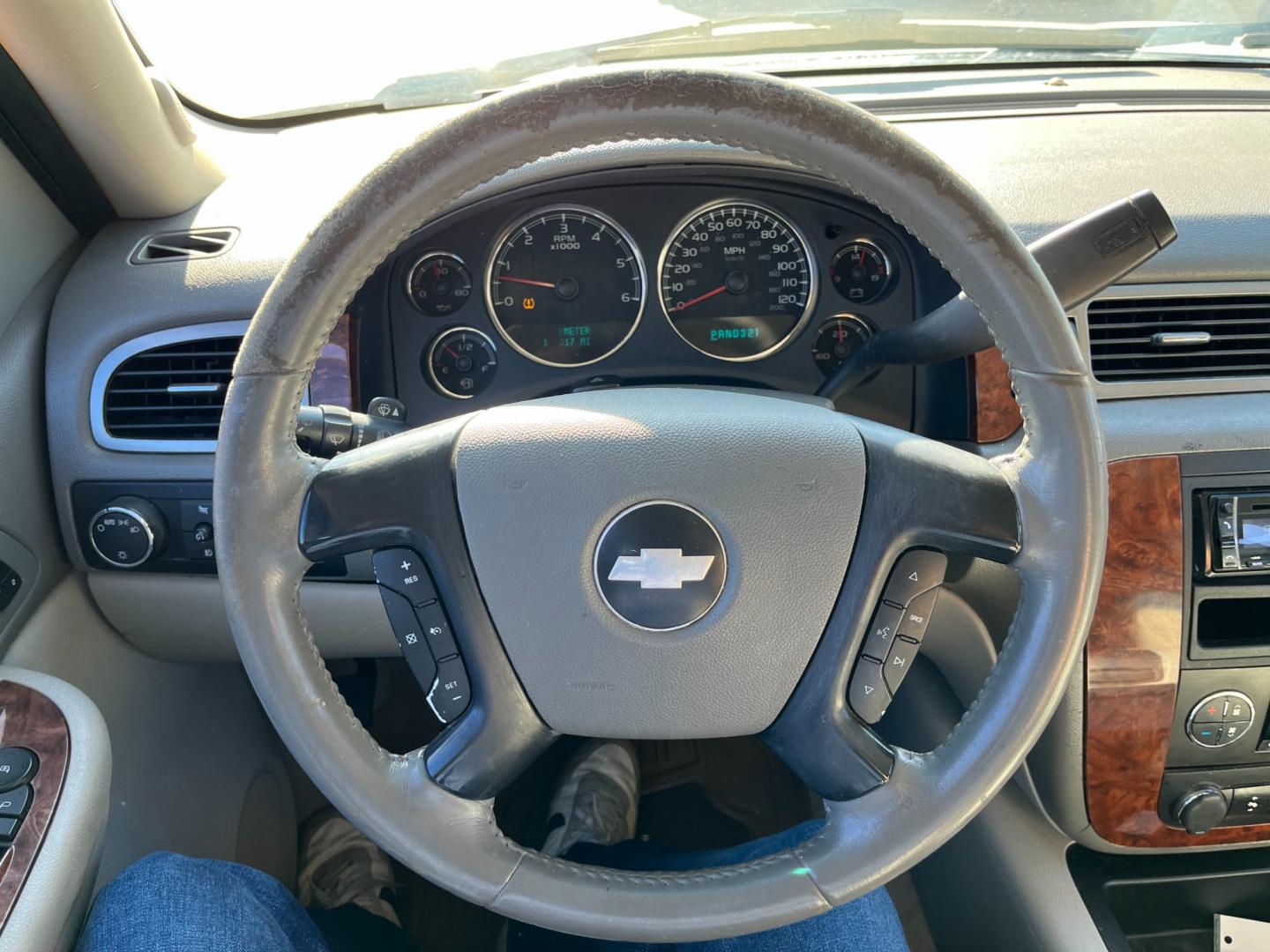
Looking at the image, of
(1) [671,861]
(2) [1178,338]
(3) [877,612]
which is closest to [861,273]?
(2) [1178,338]

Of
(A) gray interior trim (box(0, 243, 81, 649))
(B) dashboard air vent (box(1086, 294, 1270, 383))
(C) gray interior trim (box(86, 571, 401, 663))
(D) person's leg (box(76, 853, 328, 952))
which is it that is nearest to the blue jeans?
(D) person's leg (box(76, 853, 328, 952))

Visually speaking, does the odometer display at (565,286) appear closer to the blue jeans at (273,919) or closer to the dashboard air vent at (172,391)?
the dashboard air vent at (172,391)

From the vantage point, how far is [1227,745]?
137 centimetres

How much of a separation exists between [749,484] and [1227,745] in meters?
0.95

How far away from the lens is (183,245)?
1.45m

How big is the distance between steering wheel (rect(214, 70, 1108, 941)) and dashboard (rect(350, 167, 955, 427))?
54 cm

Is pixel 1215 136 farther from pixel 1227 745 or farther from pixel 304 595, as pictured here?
pixel 304 595

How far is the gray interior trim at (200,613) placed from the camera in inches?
58.2

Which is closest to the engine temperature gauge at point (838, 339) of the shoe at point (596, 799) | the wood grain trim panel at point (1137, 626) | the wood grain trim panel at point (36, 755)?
the wood grain trim panel at point (1137, 626)

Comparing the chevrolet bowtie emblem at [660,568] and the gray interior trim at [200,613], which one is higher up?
the chevrolet bowtie emblem at [660,568]

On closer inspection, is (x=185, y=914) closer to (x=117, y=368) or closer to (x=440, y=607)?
(x=440, y=607)

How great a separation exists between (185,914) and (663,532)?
680mm

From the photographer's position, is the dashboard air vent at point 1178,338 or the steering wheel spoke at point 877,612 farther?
the dashboard air vent at point 1178,338

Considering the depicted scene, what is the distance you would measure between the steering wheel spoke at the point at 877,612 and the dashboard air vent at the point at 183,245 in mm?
1031
